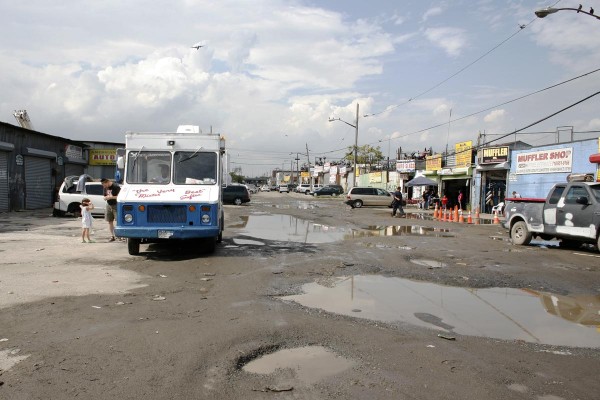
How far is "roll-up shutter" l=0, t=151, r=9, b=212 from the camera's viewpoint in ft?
82.7

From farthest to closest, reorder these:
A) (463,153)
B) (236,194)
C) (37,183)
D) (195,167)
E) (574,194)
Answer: (236,194) → (463,153) → (37,183) → (574,194) → (195,167)

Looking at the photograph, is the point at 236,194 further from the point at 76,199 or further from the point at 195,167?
the point at 195,167

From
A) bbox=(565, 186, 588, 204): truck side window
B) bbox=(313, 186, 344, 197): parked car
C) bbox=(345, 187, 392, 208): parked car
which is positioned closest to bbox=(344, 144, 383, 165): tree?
bbox=(313, 186, 344, 197): parked car

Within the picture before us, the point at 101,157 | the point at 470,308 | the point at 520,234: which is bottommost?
the point at 470,308

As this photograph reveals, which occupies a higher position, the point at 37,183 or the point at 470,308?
the point at 37,183

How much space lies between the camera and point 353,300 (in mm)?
7562

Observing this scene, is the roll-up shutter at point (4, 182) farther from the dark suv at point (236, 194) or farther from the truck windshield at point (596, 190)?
the truck windshield at point (596, 190)

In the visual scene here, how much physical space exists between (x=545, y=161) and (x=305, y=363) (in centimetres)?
2747

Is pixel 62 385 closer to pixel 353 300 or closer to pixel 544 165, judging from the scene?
pixel 353 300

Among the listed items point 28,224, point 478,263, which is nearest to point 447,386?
point 478,263

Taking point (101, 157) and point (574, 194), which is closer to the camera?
point (574, 194)

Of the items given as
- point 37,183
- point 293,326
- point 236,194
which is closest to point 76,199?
point 37,183

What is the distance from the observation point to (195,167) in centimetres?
1192

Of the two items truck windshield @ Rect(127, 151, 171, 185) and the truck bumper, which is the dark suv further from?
the truck bumper
